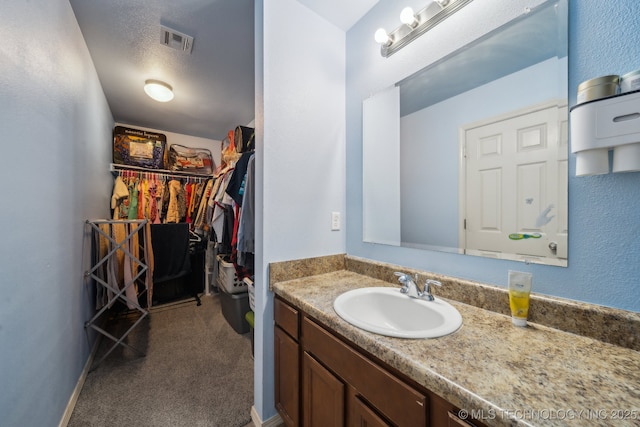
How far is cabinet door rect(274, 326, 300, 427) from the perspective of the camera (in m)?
1.07

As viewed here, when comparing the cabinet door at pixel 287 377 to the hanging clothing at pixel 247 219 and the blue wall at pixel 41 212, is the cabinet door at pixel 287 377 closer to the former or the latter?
the hanging clothing at pixel 247 219

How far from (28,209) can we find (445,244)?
1.89m

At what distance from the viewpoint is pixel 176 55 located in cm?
190

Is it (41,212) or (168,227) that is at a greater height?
(41,212)

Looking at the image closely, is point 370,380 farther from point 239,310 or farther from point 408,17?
point 239,310

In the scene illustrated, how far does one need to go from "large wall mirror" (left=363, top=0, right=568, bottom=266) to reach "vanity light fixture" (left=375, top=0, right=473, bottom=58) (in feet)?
0.56

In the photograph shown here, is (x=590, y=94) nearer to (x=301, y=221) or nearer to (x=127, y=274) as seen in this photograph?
(x=301, y=221)

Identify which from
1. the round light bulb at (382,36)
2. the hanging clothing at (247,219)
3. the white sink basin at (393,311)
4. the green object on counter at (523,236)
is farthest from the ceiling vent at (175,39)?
the green object on counter at (523,236)

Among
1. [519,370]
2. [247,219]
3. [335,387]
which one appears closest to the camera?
[519,370]

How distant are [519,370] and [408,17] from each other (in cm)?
143

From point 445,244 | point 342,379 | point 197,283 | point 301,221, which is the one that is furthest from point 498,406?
point 197,283

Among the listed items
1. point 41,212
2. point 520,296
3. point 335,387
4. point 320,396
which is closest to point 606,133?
point 520,296

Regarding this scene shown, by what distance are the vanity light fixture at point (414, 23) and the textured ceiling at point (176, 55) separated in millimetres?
906

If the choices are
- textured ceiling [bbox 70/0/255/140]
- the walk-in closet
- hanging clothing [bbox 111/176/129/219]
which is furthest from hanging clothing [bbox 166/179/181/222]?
textured ceiling [bbox 70/0/255/140]
